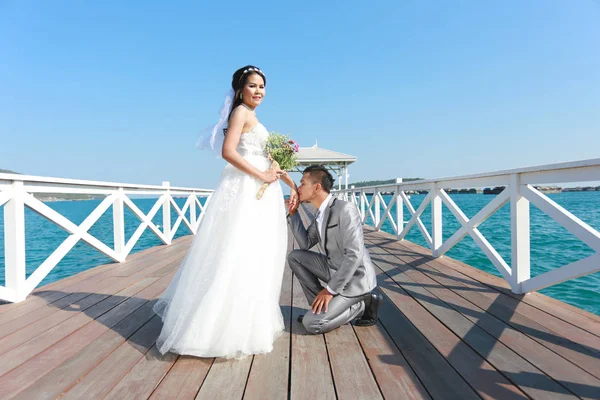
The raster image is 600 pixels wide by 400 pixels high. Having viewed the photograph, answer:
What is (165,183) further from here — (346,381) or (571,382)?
(571,382)

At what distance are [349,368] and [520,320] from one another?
1289 millimetres

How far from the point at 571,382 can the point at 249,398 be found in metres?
1.36

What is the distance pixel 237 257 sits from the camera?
1870 millimetres

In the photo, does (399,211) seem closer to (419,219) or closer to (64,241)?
(419,219)

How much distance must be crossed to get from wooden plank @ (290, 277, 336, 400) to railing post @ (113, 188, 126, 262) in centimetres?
339

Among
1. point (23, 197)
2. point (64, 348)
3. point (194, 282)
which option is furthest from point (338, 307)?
point (23, 197)

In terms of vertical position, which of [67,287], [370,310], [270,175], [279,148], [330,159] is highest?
[330,159]

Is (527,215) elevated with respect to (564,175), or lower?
lower

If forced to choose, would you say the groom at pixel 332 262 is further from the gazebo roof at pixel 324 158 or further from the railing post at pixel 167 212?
the gazebo roof at pixel 324 158

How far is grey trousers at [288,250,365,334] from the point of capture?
6.75 feet

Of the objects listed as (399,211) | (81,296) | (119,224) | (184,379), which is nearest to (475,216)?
(399,211)

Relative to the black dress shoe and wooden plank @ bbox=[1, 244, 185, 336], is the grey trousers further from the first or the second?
wooden plank @ bbox=[1, 244, 185, 336]

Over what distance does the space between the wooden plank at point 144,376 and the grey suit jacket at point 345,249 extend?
99 cm

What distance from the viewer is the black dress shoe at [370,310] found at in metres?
2.21
